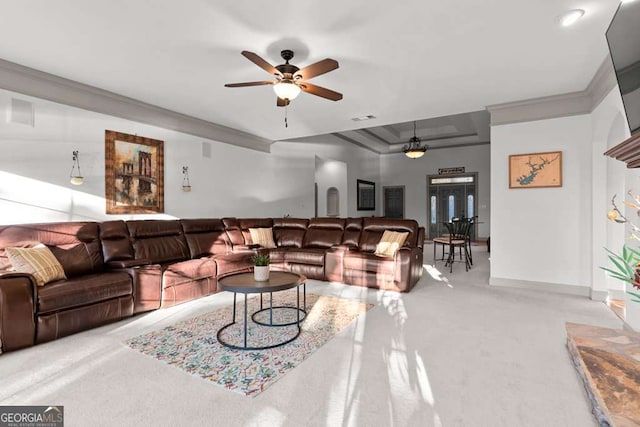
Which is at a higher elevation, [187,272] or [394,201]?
[394,201]

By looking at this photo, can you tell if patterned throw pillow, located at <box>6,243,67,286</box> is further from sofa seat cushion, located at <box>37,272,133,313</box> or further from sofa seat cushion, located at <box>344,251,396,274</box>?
sofa seat cushion, located at <box>344,251,396,274</box>

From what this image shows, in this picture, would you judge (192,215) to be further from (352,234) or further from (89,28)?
(89,28)

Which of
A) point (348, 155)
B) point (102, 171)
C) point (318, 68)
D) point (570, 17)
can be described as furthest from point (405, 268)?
point (348, 155)

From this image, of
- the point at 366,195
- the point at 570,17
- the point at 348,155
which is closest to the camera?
the point at 570,17

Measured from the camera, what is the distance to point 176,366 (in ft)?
7.80

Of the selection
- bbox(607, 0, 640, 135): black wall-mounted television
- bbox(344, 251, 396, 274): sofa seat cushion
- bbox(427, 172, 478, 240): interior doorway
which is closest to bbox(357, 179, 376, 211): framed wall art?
bbox(427, 172, 478, 240): interior doorway

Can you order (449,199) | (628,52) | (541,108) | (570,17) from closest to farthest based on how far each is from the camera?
1. (628,52)
2. (570,17)
3. (541,108)
4. (449,199)

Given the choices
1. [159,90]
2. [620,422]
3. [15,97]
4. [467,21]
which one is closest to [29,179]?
[15,97]

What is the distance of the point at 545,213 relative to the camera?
4.47 meters

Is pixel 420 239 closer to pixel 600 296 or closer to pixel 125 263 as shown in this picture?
pixel 600 296

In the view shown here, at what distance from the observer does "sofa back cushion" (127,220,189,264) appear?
14.0 feet

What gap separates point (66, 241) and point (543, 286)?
5925 millimetres

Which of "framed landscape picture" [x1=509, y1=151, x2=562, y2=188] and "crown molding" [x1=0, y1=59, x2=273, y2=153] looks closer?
"crown molding" [x1=0, y1=59, x2=273, y2=153]

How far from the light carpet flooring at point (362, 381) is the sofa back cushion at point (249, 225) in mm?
2389
